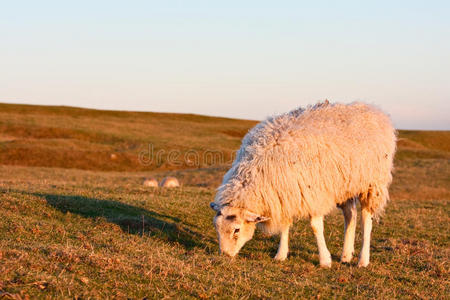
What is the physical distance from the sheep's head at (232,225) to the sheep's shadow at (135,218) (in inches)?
23.2

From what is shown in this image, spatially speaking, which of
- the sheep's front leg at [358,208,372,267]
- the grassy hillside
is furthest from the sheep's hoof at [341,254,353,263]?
the grassy hillside

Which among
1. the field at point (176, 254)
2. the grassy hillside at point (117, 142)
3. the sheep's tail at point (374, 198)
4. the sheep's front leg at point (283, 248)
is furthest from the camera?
the grassy hillside at point (117, 142)

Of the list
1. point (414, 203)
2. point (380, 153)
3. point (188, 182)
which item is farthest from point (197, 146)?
point (380, 153)

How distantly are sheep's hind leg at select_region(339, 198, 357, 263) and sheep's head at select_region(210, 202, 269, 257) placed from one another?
2099mm

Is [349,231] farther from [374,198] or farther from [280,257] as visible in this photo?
[280,257]

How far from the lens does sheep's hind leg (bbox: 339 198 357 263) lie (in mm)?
9750

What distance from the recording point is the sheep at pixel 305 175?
879cm

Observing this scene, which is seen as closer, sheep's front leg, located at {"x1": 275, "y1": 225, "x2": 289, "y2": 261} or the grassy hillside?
sheep's front leg, located at {"x1": 275, "y1": 225, "x2": 289, "y2": 261}

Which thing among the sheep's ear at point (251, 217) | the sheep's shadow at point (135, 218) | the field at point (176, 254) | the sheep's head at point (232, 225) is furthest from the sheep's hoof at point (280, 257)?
the sheep's shadow at point (135, 218)

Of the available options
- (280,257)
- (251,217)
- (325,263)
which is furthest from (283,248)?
(251,217)

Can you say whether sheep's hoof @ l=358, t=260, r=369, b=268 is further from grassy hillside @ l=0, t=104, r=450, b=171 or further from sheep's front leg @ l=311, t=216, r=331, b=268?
grassy hillside @ l=0, t=104, r=450, b=171

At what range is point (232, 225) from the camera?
8703mm

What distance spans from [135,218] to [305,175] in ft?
14.0

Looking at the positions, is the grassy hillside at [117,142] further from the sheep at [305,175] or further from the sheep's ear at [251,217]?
the sheep's ear at [251,217]
